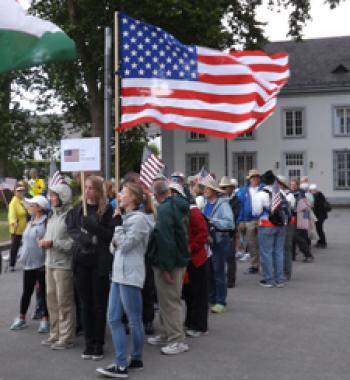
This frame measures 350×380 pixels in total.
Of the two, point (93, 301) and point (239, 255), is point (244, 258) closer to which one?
point (239, 255)

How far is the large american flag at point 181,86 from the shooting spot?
24.6 ft

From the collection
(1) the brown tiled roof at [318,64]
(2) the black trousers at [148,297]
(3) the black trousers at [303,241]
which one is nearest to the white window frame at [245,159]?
(1) the brown tiled roof at [318,64]

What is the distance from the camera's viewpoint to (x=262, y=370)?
5703 millimetres

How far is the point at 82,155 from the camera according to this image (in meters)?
6.10

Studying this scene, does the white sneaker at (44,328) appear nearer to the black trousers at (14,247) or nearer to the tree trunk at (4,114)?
the black trousers at (14,247)

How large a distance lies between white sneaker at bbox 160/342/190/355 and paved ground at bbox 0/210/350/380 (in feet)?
0.29

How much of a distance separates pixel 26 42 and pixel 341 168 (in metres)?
37.7

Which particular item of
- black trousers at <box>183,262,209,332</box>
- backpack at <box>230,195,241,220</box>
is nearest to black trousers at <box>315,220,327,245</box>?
backpack at <box>230,195,241,220</box>

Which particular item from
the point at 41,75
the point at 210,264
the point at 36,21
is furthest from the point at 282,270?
the point at 41,75

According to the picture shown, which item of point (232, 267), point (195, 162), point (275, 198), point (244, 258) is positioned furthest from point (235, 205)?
point (195, 162)

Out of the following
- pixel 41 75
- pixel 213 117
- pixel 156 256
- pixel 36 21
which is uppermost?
pixel 41 75

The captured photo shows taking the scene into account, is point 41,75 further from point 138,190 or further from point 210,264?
point 138,190

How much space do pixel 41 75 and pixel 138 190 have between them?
91.5 ft

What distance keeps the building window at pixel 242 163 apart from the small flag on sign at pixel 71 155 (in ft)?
120
